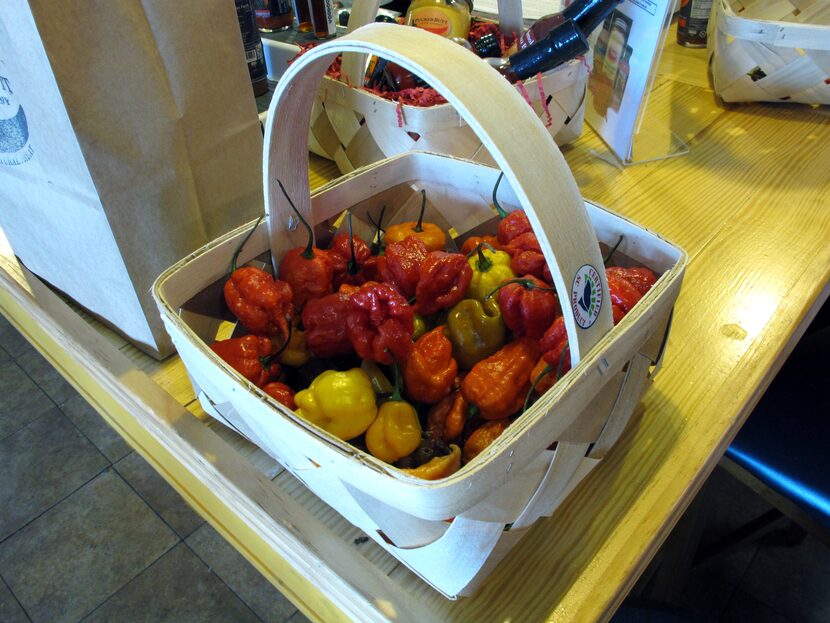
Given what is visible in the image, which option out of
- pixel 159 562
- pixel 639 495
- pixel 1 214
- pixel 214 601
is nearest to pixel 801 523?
pixel 639 495

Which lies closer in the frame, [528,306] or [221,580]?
[528,306]

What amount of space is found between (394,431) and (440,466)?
0.17ft

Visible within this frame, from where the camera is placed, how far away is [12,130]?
0.56 m

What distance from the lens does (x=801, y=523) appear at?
805mm

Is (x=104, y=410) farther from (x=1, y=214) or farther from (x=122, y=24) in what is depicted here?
(x=122, y=24)

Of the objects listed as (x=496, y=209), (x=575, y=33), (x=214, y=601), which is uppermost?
(x=575, y=33)

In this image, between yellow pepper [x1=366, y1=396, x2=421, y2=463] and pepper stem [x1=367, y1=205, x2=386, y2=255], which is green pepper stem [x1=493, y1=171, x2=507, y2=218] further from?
yellow pepper [x1=366, y1=396, x2=421, y2=463]

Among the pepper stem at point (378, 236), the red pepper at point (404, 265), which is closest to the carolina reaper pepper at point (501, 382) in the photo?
the red pepper at point (404, 265)

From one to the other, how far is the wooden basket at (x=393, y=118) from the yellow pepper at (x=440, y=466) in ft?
1.35

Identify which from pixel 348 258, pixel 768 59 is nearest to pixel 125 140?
pixel 348 258

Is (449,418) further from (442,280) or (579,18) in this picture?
(579,18)

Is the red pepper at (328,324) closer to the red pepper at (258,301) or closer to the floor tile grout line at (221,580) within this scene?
the red pepper at (258,301)

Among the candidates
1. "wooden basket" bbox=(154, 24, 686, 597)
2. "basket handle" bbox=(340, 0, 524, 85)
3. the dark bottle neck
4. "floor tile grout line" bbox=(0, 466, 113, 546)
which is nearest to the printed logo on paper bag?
"wooden basket" bbox=(154, 24, 686, 597)

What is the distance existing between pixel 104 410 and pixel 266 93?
524 mm
